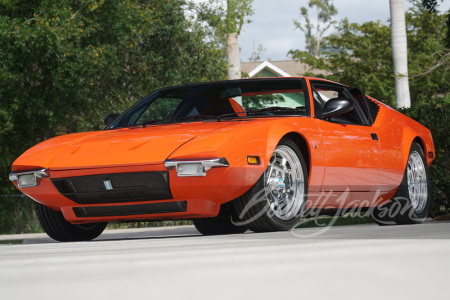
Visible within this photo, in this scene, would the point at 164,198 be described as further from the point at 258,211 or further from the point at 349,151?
the point at 349,151

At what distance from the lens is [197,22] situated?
2264 cm

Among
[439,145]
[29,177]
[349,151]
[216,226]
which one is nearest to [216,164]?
[29,177]

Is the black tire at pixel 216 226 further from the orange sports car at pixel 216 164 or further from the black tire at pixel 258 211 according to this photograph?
the black tire at pixel 258 211

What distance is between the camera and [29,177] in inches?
265

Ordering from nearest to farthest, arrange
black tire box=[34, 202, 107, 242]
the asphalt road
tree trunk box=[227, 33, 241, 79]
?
the asphalt road → black tire box=[34, 202, 107, 242] → tree trunk box=[227, 33, 241, 79]

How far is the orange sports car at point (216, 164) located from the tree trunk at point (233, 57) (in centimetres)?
1362

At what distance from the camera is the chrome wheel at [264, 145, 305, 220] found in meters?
6.57

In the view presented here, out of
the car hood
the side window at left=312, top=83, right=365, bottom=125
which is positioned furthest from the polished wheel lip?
the car hood

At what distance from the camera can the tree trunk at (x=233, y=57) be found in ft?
71.8

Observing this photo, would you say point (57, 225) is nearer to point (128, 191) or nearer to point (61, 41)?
point (128, 191)

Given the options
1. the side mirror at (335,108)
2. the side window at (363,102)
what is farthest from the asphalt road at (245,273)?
the side window at (363,102)

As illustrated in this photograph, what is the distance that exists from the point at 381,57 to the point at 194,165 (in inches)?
1247

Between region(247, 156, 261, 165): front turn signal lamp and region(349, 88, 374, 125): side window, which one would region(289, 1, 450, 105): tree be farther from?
region(247, 156, 261, 165): front turn signal lamp

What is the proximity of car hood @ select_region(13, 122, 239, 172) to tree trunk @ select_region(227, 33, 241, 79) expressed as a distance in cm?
1484
